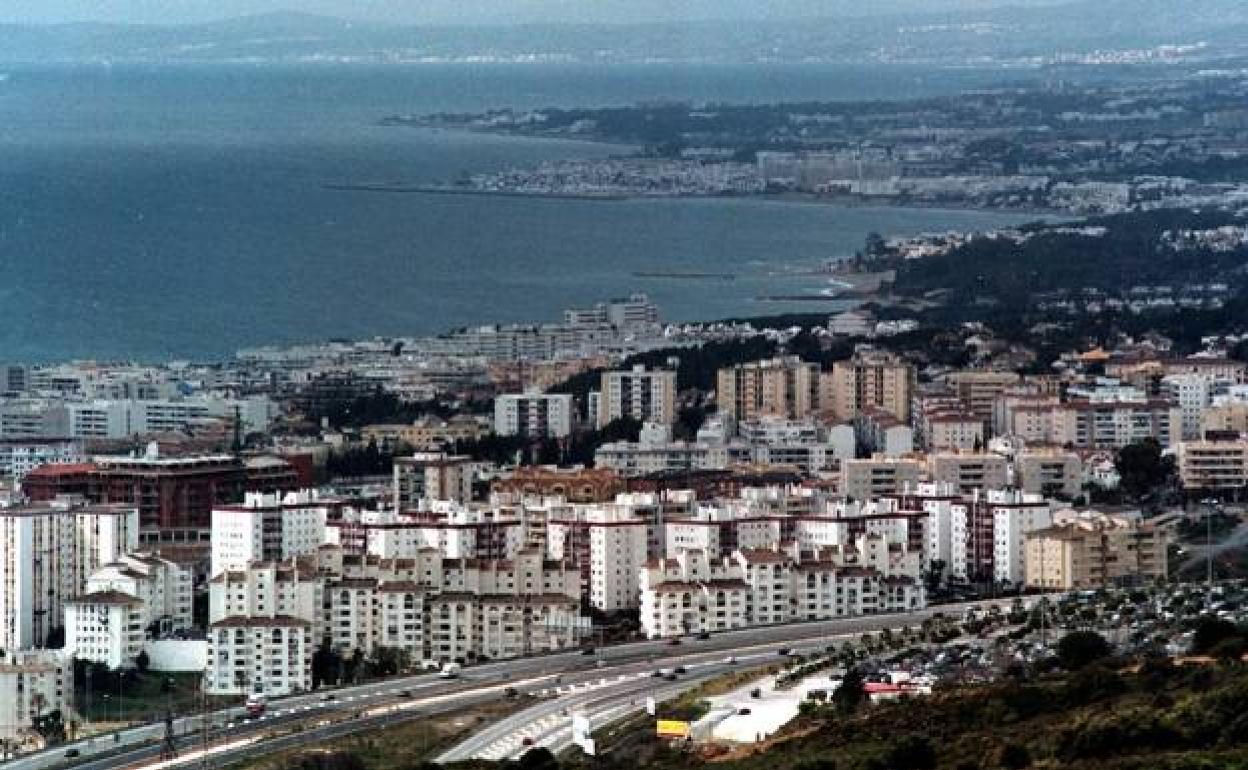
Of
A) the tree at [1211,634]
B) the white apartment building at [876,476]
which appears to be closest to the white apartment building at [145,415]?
the white apartment building at [876,476]

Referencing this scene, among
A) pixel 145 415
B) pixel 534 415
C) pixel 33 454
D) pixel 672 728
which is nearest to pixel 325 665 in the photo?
pixel 672 728

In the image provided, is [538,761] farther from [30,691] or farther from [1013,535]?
[1013,535]

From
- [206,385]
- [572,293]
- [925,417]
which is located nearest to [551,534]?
[925,417]

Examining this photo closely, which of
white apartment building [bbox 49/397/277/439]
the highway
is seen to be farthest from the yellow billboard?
white apartment building [bbox 49/397/277/439]

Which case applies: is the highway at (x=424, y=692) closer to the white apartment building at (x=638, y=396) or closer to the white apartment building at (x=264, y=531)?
the white apartment building at (x=264, y=531)

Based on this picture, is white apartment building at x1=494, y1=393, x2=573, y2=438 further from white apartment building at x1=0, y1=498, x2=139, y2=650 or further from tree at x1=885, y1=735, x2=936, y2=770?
tree at x1=885, y1=735, x2=936, y2=770

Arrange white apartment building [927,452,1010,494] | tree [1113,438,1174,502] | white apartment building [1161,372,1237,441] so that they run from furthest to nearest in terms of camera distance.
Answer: white apartment building [1161,372,1237,441], tree [1113,438,1174,502], white apartment building [927,452,1010,494]
